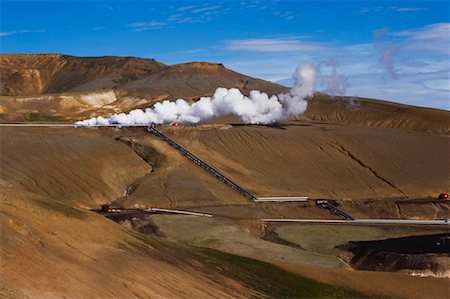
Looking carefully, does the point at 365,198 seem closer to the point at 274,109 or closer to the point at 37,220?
the point at 274,109

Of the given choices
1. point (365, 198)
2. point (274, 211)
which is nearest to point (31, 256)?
point (274, 211)

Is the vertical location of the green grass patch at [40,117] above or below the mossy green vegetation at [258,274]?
above

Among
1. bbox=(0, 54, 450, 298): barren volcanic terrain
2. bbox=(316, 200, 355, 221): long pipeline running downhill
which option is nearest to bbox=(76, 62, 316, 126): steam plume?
bbox=(0, 54, 450, 298): barren volcanic terrain

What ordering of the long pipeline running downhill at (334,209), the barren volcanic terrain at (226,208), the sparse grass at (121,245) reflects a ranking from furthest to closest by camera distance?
the long pipeline running downhill at (334,209) < the sparse grass at (121,245) < the barren volcanic terrain at (226,208)

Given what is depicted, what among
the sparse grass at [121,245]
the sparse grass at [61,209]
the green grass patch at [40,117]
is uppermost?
the green grass patch at [40,117]

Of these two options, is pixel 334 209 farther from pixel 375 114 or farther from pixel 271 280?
pixel 375 114

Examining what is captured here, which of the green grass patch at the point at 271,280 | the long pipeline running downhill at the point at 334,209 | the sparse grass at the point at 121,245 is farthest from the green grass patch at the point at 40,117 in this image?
the sparse grass at the point at 121,245

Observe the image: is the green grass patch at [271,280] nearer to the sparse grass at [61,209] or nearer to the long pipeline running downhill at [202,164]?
the sparse grass at [61,209]
